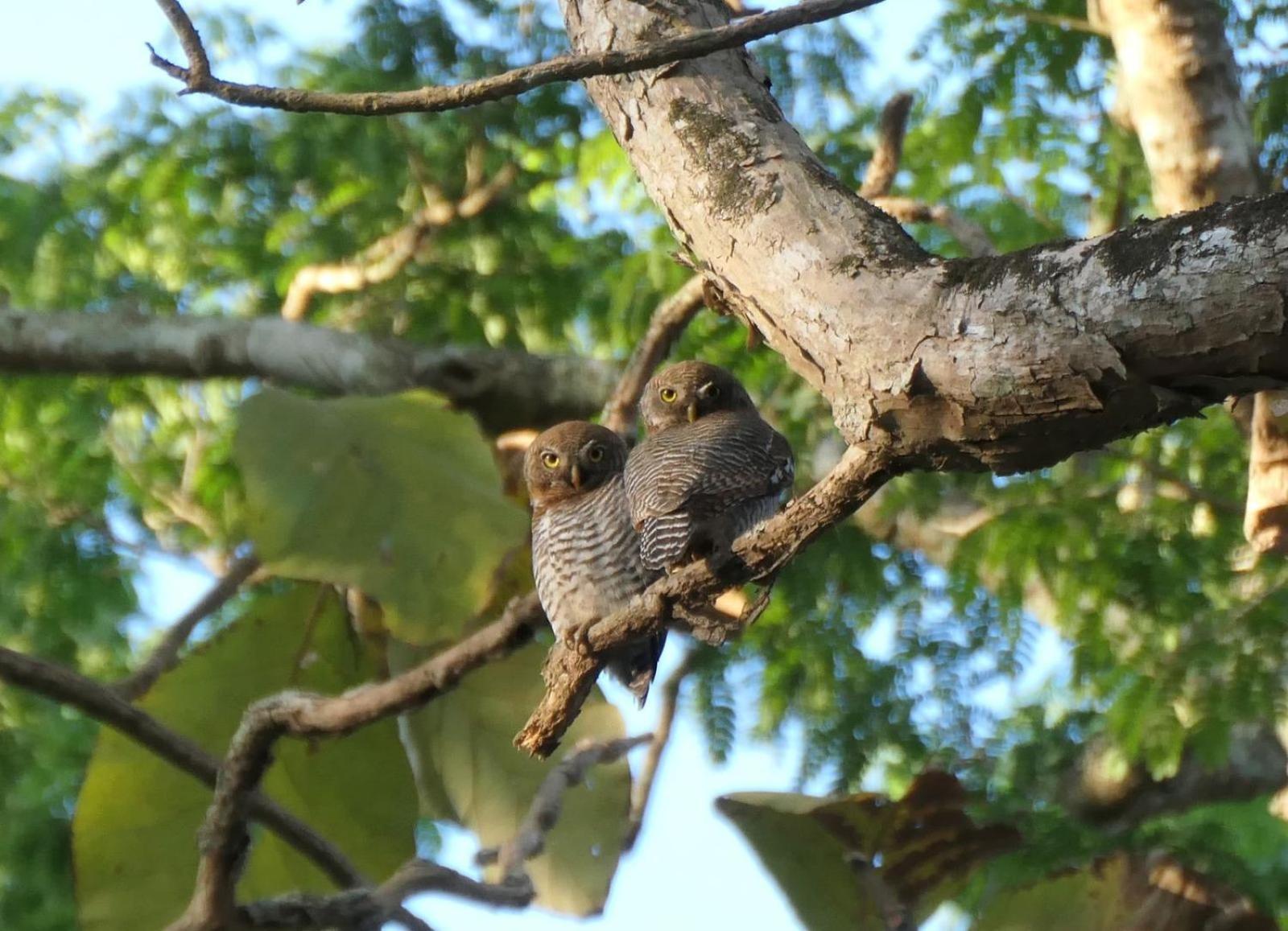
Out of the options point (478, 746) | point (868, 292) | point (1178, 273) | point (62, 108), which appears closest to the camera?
point (1178, 273)

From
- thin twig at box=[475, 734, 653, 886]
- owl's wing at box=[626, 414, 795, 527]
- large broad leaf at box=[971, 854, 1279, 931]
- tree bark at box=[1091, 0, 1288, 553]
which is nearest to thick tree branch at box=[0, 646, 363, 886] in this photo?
thin twig at box=[475, 734, 653, 886]

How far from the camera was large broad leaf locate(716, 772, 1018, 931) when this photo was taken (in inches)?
109

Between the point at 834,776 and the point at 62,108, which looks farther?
the point at 62,108

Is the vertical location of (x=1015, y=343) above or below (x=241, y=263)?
below

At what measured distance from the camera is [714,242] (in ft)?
6.06

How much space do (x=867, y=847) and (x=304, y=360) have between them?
281 centimetres

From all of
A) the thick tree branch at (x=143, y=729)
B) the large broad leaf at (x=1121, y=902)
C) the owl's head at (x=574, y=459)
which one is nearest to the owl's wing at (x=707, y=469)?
the owl's head at (x=574, y=459)

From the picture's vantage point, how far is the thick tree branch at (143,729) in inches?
108

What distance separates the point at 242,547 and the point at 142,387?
3.49 feet

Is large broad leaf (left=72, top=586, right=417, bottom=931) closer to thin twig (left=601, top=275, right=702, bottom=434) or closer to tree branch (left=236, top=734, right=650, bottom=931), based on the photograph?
thin twig (left=601, top=275, right=702, bottom=434)

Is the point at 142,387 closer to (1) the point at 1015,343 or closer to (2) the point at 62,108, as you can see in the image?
(2) the point at 62,108

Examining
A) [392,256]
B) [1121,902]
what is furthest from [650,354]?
[392,256]

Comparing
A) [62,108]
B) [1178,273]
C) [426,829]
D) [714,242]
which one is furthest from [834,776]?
[62,108]

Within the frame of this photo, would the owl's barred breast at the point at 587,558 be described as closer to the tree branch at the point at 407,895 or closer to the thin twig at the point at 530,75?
the tree branch at the point at 407,895
